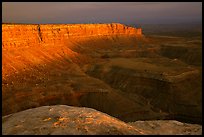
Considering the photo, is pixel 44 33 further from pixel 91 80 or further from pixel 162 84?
pixel 162 84

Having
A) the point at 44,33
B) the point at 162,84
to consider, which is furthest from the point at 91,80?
the point at 44,33

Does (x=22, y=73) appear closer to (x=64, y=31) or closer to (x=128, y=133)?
(x=64, y=31)

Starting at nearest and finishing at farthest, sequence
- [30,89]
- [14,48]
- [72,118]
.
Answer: [72,118] < [30,89] < [14,48]

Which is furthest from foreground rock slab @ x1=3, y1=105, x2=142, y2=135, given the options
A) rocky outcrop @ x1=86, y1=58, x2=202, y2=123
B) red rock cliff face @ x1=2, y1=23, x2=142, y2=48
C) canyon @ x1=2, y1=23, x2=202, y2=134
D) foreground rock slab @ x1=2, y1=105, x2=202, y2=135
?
red rock cliff face @ x1=2, y1=23, x2=142, y2=48

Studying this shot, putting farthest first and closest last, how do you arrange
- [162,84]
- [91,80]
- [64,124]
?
[91,80] < [162,84] < [64,124]

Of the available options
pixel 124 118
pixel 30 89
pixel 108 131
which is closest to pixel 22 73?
pixel 30 89

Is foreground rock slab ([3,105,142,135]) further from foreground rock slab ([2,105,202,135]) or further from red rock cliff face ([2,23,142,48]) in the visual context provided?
red rock cliff face ([2,23,142,48])

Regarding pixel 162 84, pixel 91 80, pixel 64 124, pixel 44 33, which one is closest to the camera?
pixel 64 124
